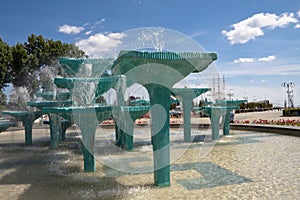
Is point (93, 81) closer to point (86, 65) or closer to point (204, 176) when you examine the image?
point (86, 65)

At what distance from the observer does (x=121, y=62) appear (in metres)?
4.68

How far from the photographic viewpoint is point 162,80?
4.92 m

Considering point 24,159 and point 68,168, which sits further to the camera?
point 24,159

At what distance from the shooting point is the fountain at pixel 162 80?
4730 millimetres

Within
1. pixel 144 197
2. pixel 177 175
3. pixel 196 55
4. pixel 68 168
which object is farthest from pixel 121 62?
pixel 68 168

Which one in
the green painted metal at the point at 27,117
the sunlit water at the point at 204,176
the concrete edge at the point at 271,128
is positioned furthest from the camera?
the green painted metal at the point at 27,117

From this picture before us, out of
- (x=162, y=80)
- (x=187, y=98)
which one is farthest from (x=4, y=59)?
(x=162, y=80)

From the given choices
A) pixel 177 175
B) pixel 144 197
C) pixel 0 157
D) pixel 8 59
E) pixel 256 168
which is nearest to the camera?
pixel 144 197

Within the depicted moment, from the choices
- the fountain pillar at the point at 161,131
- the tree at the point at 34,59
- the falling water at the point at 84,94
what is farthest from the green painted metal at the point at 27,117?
the tree at the point at 34,59

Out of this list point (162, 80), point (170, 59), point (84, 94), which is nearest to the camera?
point (170, 59)

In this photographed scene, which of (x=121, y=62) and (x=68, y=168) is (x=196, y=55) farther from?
(x=68, y=168)

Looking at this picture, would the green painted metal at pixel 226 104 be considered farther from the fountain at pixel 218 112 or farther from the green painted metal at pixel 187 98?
the green painted metal at pixel 187 98

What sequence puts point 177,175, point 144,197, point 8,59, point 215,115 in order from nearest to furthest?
point 144,197, point 177,175, point 215,115, point 8,59

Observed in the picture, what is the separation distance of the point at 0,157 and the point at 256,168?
818 centimetres
